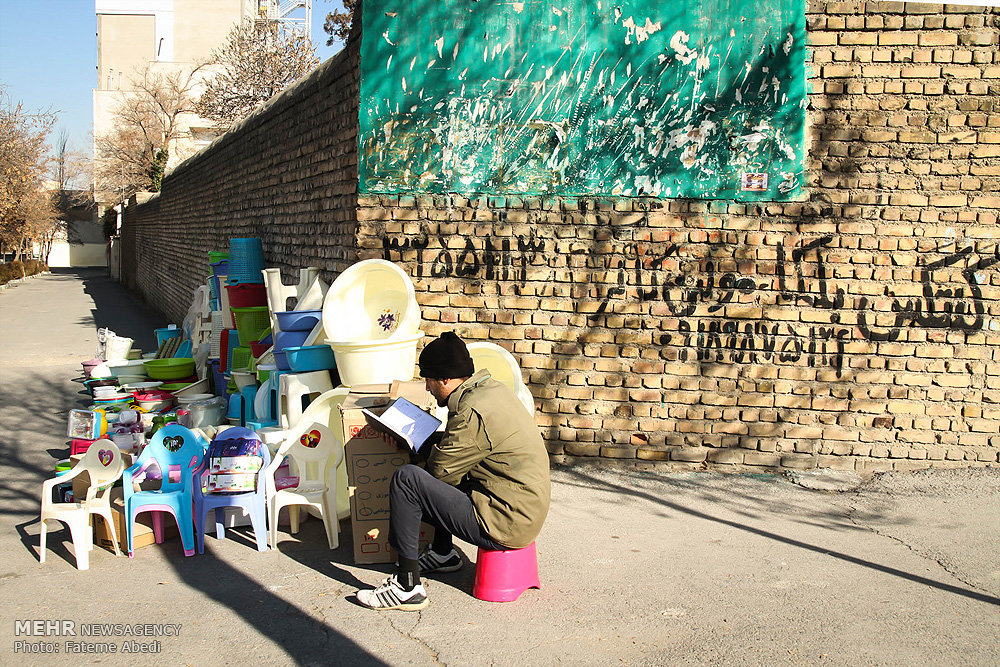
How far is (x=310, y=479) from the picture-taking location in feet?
17.6

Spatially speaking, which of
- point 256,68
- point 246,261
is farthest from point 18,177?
point 246,261

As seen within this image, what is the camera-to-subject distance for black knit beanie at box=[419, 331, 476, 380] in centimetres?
428

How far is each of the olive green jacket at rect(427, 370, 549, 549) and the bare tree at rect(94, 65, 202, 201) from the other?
44.5 meters

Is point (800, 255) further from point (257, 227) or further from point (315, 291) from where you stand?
point (257, 227)

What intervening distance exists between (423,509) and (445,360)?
802mm

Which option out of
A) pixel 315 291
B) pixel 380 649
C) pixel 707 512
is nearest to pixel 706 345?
pixel 707 512

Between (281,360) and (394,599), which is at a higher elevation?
(281,360)

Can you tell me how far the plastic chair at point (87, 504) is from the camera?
466cm

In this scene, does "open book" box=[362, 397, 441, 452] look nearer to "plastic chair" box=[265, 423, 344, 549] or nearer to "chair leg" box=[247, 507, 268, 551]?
"plastic chair" box=[265, 423, 344, 549]

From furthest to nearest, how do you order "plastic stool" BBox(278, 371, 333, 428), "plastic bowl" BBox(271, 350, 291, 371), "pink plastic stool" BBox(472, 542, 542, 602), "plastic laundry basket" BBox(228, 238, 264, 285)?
"plastic laundry basket" BBox(228, 238, 264, 285), "plastic bowl" BBox(271, 350, 291, 371), "plastic stool" BBox(278, 371, 333, 428), "pink plastic stool" BBox(472, 542, 542, 602)

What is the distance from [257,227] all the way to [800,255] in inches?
280

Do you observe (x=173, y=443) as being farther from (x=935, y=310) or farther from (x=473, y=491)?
(x=935, y=310)

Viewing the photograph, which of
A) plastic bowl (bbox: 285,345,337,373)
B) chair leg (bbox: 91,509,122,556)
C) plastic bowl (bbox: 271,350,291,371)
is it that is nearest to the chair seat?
chair leg (bbox: 91,509,122,556)

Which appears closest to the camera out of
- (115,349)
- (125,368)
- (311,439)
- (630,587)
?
Result: (630,587)
